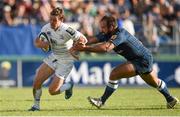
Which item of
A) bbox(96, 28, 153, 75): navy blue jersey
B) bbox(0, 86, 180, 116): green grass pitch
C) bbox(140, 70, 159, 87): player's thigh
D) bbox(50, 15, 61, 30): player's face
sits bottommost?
bbox(0, 86, 180, 116): green grass pitch

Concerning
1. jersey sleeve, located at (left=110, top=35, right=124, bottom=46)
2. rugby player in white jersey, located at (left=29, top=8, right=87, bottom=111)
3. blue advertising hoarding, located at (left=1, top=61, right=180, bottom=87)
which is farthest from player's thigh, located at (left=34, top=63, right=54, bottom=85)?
blue advertising hoarding, located at (left=1, top=61, right=180, bottom=87)

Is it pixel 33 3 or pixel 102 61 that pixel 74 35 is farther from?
pixel 33 3

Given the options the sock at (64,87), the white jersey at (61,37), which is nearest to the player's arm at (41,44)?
the white jersey at (61,37)

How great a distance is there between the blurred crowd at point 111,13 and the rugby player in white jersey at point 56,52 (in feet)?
30.9

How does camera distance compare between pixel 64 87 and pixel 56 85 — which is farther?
pixel 64 87

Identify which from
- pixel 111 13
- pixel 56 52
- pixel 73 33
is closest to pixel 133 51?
pixel 73 33

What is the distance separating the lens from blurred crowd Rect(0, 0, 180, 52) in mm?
23391

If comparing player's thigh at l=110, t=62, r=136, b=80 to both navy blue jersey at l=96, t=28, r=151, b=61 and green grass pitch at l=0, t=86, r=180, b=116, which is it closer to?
navy blue jersey at l=96, t=28, r=151, b=61

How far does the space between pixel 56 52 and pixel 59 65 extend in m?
0.29

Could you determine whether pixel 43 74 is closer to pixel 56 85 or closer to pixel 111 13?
pixel 56 85

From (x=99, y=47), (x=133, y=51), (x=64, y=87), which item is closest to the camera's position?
(x=99, y=47)

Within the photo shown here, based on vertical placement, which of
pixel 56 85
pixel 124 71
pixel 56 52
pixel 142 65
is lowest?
pixel 56 85

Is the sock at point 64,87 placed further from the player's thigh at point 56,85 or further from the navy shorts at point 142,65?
the navy shorts at point 142,65

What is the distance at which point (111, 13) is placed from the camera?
23719mm
